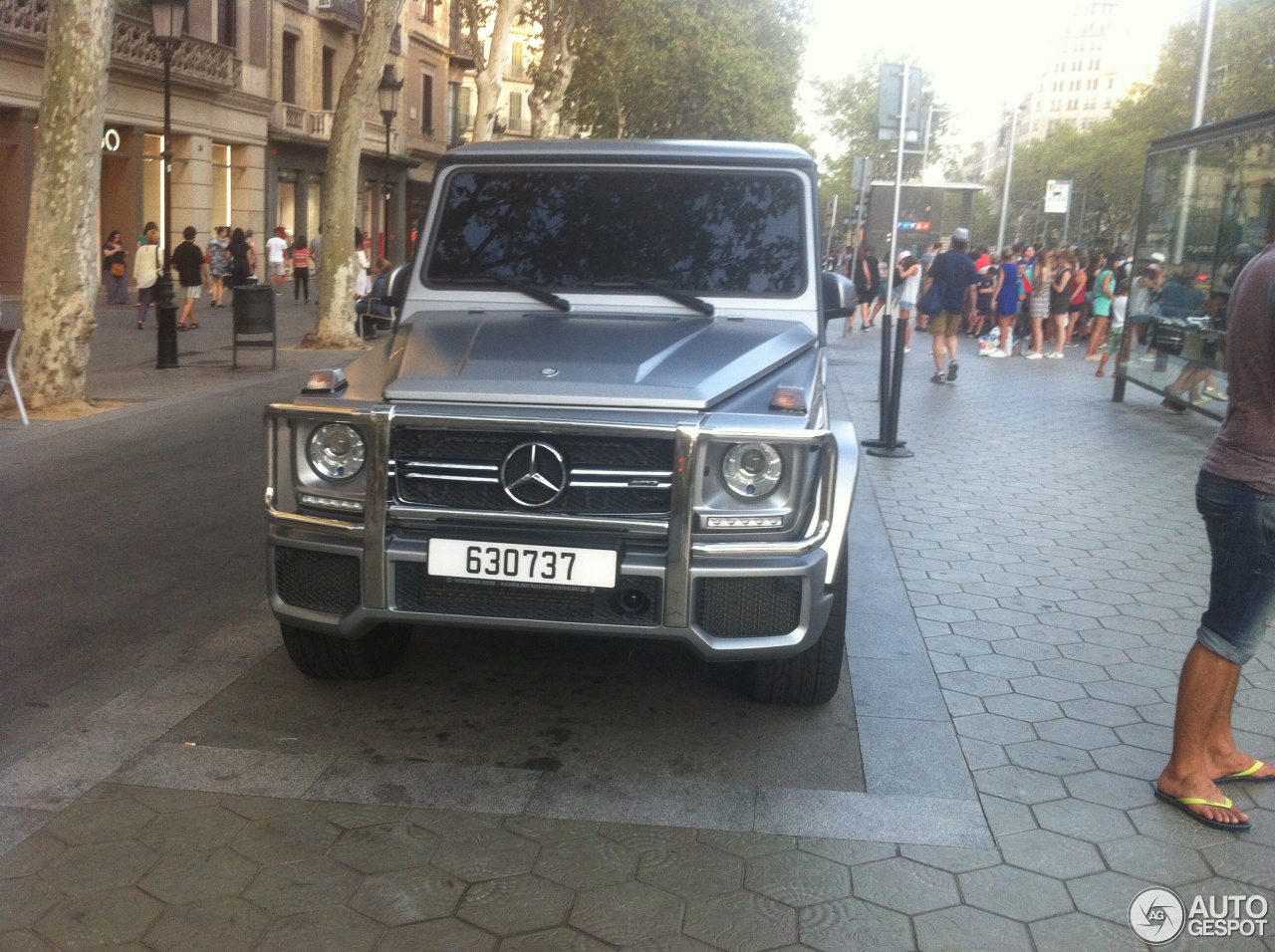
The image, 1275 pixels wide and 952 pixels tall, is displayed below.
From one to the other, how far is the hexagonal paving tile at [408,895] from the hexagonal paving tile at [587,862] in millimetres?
256

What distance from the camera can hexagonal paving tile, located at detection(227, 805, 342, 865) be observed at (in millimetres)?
3712

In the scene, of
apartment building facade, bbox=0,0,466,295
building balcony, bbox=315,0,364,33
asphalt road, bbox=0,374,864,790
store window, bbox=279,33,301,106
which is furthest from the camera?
building balcony, bbox=315,0,364,33

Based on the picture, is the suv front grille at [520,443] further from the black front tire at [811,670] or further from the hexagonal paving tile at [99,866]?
the hexagonal paving tile at [99,866]

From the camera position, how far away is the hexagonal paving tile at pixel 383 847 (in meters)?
3.67

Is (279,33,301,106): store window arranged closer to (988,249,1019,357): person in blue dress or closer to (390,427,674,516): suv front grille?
(988,249,1019,357): person in blue dress

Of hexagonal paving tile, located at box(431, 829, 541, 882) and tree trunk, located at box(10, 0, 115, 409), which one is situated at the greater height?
tree trunk, located at box(10, 0, 115, 409)

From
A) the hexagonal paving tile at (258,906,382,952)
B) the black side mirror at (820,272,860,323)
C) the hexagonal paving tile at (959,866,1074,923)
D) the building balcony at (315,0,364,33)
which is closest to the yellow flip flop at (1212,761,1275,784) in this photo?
the hexagonal paving tile at (959,866,1074,923)

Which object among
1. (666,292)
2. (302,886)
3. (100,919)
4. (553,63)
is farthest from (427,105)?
(100,919)

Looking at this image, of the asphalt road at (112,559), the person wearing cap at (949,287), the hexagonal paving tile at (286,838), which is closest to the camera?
the hexagonal paving tile at (286,838)

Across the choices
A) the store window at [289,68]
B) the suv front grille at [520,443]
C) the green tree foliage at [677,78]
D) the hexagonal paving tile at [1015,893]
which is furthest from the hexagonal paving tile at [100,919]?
the store window at [289,68]

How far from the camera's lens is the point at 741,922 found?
3.40 m

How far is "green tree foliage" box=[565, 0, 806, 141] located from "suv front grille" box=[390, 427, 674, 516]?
38741mm

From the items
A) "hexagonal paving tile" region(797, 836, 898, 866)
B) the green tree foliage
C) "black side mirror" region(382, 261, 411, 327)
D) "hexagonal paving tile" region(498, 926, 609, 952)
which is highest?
the green tree foliage

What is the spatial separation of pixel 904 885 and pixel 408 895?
50.9 inches
